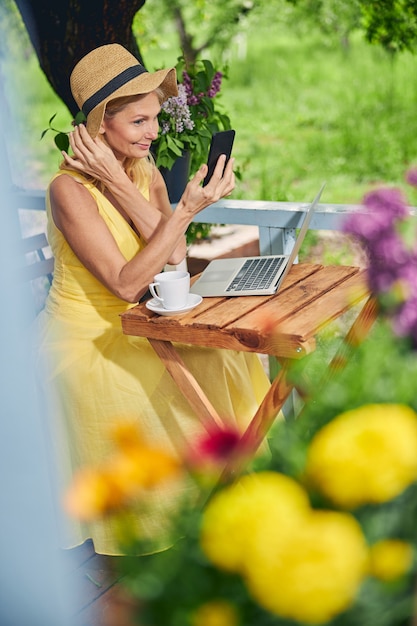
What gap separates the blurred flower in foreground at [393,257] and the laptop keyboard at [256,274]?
1301 millimetres

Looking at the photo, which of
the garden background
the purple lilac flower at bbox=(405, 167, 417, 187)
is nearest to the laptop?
the purple lilac flower at bbox=(405, 167, 417, 187)

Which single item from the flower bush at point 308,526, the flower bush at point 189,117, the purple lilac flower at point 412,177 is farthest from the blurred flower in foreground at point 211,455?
the flower bush at point 189,117

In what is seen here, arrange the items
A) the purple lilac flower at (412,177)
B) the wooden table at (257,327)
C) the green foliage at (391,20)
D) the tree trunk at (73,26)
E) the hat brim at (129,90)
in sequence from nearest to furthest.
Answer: the purple lilac flower at (412,177), the wooden table at (257,327), the hat brim at (129,90), the tree trunk at (73,26), the green foliage at (391,20)

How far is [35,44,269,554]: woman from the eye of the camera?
2.18 m

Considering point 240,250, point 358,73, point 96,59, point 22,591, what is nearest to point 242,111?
point 358,73

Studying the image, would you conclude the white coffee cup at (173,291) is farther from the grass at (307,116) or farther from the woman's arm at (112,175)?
the grass at (307,116)

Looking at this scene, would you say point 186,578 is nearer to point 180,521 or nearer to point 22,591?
point 180,521

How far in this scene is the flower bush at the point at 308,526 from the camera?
0.65 metres

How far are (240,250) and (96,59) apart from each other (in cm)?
210

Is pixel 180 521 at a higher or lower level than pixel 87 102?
lower

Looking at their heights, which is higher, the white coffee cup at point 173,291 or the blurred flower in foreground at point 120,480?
the blurred flower in foreground at point 120,480

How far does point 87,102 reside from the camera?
228 centimetres

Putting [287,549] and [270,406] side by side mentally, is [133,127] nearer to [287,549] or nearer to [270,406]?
[270,406]

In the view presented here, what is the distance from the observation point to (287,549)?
65 centimetres
